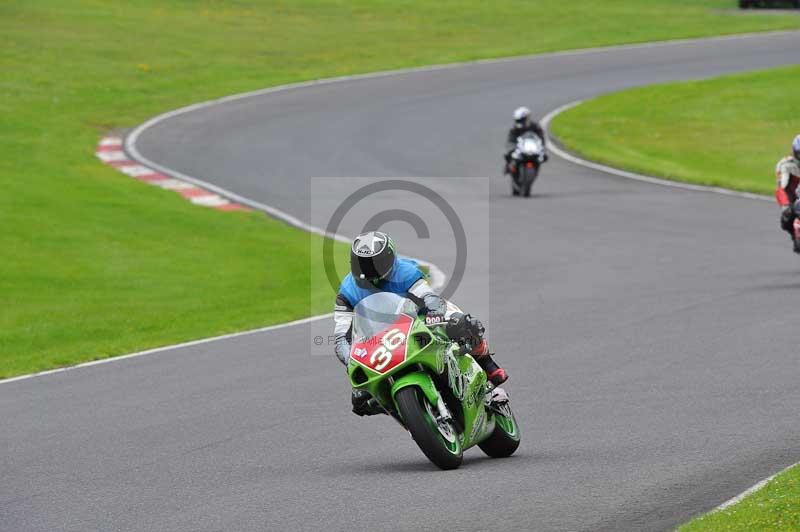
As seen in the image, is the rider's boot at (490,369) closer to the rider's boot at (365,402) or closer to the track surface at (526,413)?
the track surface at (526,413)

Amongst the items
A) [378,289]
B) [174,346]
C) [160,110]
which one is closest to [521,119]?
[174,346]

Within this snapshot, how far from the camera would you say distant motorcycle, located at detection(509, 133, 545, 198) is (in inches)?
1052

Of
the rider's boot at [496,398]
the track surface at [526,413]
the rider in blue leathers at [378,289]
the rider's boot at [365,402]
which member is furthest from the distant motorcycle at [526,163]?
the rider's boot at [365,402]

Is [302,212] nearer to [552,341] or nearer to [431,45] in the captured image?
[552,341]

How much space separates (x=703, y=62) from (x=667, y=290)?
101ft

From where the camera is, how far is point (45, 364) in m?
14.0

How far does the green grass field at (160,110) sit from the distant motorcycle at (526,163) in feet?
17.5

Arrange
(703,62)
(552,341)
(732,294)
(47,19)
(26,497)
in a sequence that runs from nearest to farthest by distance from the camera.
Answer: (26,497) → (552,341) → (732,294) → (703,62) → (47,19)

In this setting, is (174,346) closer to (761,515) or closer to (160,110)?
(761,515)

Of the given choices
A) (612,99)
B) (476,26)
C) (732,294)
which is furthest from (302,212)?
(476,26)

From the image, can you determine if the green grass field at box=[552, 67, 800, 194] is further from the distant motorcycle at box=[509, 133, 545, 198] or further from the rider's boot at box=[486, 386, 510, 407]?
the rider's boot at box=[486, 386, 510, 407]

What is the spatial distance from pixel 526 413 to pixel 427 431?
258 centimetres

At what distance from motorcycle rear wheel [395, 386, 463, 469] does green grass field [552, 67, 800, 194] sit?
19.6m

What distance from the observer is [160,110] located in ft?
125
